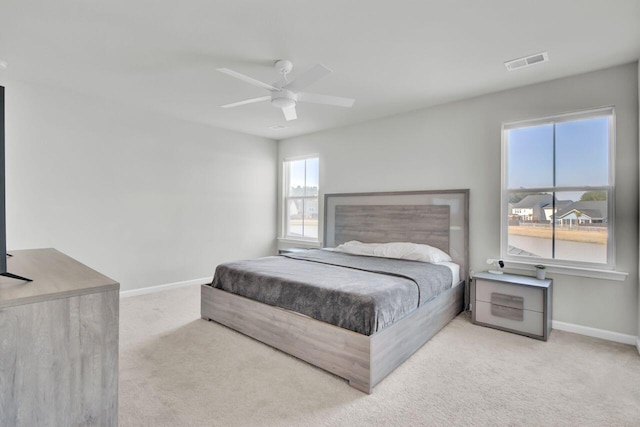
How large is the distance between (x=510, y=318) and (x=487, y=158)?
180cm

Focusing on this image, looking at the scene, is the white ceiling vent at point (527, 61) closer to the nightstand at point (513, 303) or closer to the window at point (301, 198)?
the nightstand at point (513, 303)

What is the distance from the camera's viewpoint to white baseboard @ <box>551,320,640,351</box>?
293cm

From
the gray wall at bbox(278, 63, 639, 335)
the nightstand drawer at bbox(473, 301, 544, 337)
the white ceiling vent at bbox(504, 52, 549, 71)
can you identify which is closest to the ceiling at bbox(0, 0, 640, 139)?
the white ceiling vent at bbox(504, 52, 549, 71)

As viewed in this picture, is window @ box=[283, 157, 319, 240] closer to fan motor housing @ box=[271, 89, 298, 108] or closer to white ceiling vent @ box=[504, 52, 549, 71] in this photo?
fan motor housing @ box=[271, 89, 298, 108]

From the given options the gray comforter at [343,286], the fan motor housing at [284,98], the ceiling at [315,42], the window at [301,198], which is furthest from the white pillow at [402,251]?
the fan motor housing at [284,98]

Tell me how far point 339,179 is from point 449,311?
8.79 ft

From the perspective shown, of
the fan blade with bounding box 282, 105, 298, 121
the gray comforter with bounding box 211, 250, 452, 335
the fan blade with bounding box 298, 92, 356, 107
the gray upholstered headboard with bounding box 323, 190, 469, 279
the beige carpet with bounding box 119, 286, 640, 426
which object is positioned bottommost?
the beige carpet with bounding box 119, 286, 640, 426

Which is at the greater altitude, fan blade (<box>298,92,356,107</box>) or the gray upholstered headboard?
fan blade (<box>298,92,356,107</box>)

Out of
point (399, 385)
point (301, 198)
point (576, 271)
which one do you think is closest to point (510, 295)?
point (576, 271)

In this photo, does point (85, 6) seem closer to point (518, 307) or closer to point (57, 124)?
point (57, 124)

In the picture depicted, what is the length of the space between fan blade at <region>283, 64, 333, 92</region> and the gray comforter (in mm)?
1643

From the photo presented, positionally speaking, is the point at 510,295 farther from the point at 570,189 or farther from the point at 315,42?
the point at 315,42

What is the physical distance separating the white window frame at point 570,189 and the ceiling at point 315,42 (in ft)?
1.42

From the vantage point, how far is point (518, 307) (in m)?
3.15
